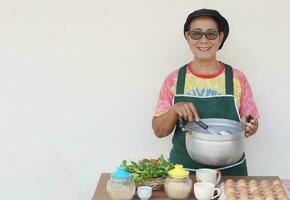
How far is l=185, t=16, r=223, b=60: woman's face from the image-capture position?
6.42 ft

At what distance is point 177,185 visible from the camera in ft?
5.09

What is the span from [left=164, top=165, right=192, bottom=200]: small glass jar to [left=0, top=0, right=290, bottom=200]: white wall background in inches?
36.2

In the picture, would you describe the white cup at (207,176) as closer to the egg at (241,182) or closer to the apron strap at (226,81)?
the egg at (241,182)

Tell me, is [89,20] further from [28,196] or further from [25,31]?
[28,196]

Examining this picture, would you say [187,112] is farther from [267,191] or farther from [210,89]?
[267,191]

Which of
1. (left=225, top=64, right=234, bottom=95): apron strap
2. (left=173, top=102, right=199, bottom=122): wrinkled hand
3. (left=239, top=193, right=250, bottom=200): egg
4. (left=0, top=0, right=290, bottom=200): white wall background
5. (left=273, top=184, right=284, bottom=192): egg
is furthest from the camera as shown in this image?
(left=0, top=0, right=290, bottom=200): white wall background

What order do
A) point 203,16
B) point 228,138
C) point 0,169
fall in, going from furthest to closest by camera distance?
1. point 0,169
2. point 203,16
3. point 228,138

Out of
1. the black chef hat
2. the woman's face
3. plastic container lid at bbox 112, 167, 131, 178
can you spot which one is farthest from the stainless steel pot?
the black chef hat

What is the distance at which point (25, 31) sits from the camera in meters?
2.42

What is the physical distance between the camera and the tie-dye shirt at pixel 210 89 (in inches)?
78.9

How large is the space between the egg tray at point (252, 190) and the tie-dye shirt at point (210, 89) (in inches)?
15.7

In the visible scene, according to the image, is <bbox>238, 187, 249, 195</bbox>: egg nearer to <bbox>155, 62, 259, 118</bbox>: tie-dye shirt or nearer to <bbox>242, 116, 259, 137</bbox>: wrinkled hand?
<bbox>242, 116, 259, 137</bbox>: wrinkled hand

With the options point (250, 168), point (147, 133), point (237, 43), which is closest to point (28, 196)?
point (147, 133)

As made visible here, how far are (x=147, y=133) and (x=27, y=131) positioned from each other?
609 mm
